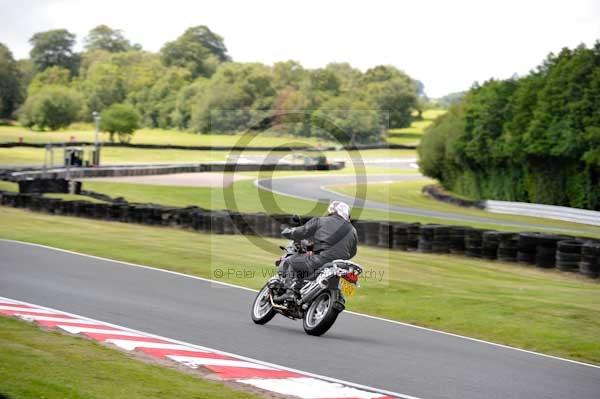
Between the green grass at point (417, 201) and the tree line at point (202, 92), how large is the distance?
144 inches

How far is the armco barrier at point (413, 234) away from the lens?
19562mm

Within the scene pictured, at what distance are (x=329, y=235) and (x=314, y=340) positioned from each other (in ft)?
4.24

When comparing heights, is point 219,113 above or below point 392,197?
above

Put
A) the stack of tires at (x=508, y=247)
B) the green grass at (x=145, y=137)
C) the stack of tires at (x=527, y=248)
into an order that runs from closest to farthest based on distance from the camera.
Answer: the stack of tires at (x=527, y=248), the stack of tires at (x=508, y=247), the green grass at (x=145, y=137)

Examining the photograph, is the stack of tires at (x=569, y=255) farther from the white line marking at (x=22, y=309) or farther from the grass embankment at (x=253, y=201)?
the grass embankment at (x=253, y=201)

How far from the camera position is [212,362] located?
9.07m

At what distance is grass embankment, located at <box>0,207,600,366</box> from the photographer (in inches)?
481

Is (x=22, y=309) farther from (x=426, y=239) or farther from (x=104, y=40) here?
(x=104, y=40)

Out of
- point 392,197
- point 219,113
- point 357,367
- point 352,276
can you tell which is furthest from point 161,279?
point 219,113

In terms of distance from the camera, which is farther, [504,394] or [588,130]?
[588,130]

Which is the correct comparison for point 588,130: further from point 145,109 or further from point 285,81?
point 145,109

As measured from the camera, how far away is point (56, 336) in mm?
9648

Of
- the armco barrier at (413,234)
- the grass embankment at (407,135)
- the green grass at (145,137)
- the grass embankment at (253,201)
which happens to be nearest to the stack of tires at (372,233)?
the armco barrier at (413,234)

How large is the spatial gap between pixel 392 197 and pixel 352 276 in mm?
41862
